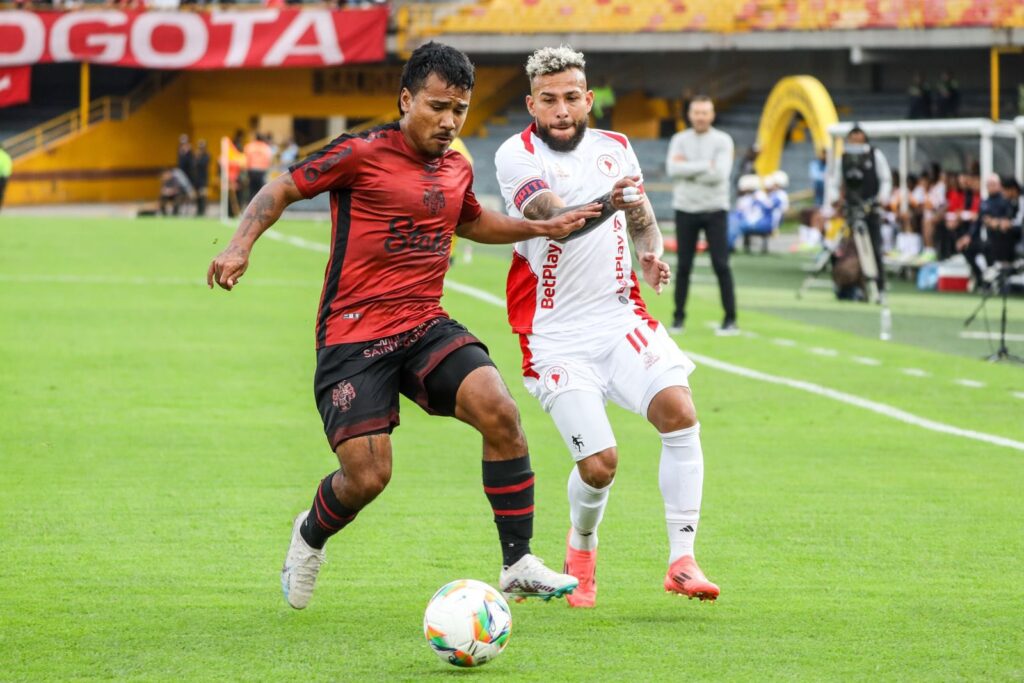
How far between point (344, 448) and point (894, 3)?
128 feet

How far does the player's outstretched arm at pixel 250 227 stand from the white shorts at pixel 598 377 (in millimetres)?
1272

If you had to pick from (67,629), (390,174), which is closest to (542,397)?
(390,174)

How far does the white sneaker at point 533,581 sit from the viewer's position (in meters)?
5.98

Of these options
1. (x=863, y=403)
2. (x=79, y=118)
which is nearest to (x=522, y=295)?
(x=863, y=403)

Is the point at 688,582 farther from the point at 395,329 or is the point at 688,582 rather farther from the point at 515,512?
the point at 395,329

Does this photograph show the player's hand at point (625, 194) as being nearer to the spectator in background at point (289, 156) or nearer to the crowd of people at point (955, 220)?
the crowd of people at point (955, 220)

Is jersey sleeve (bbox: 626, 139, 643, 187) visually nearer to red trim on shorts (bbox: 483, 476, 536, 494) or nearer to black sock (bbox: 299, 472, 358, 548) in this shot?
red trim on shorts (bbox: 483, 476, 536, 494)

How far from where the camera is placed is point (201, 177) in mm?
42688

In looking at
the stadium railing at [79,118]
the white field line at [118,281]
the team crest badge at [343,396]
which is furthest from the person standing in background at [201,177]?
the team crest badge at [343,396]

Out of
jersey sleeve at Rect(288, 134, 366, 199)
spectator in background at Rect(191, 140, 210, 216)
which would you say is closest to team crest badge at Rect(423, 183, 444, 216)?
jersey sleeve at Rect(288, 134, 366, 199)

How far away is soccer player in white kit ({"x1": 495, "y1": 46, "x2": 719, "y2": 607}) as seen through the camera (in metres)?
6.39

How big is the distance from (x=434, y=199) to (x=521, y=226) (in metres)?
0.40

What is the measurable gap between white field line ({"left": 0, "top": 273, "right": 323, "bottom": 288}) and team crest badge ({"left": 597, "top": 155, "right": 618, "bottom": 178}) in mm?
15403

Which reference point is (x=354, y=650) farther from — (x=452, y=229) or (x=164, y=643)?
(x=452, y=229)
